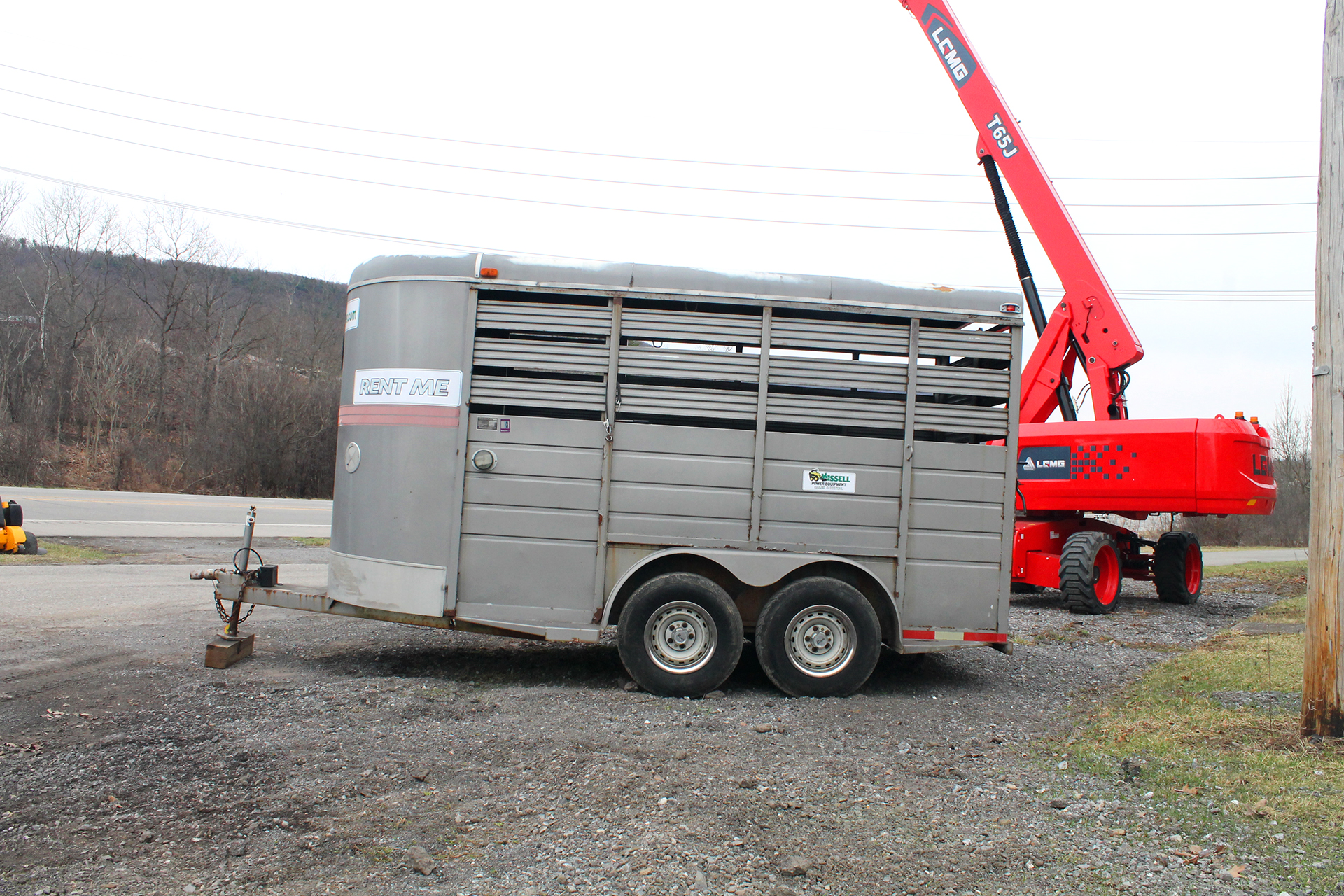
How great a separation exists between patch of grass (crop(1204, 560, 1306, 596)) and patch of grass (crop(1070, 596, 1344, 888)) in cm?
1004

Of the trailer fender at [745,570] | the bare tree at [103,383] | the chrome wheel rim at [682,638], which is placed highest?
the bare tree at [103,383]

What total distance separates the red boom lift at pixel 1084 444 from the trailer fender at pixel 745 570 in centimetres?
520

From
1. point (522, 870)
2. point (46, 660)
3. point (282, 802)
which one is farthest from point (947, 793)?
point (46, 660)

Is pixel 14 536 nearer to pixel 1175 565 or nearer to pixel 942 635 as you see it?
pixel 942 635

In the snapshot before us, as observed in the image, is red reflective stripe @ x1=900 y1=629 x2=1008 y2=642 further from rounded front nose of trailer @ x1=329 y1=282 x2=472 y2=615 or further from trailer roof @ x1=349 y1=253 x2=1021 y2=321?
rounded front nose of trailer @ x1=329 y1=282 x2=472 y2=615

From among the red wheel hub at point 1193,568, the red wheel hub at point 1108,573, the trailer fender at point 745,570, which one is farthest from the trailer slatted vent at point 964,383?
the red wheel hub at point 1193,568

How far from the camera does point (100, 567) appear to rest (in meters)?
13.0

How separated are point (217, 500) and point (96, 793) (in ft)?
85.0

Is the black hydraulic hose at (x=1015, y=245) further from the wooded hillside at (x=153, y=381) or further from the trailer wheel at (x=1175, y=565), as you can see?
the wooded hillside at (x=153, y=381)

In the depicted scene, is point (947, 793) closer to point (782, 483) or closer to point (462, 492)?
point (782, 483)

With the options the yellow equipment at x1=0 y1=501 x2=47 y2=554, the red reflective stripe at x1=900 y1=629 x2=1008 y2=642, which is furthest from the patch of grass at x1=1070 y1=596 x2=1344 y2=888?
the yellow equipment at x1=0 y1=501 x2=47 y2=554

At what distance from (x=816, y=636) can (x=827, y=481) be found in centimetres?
116

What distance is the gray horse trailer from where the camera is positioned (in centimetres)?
624

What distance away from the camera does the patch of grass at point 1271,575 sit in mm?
15547
